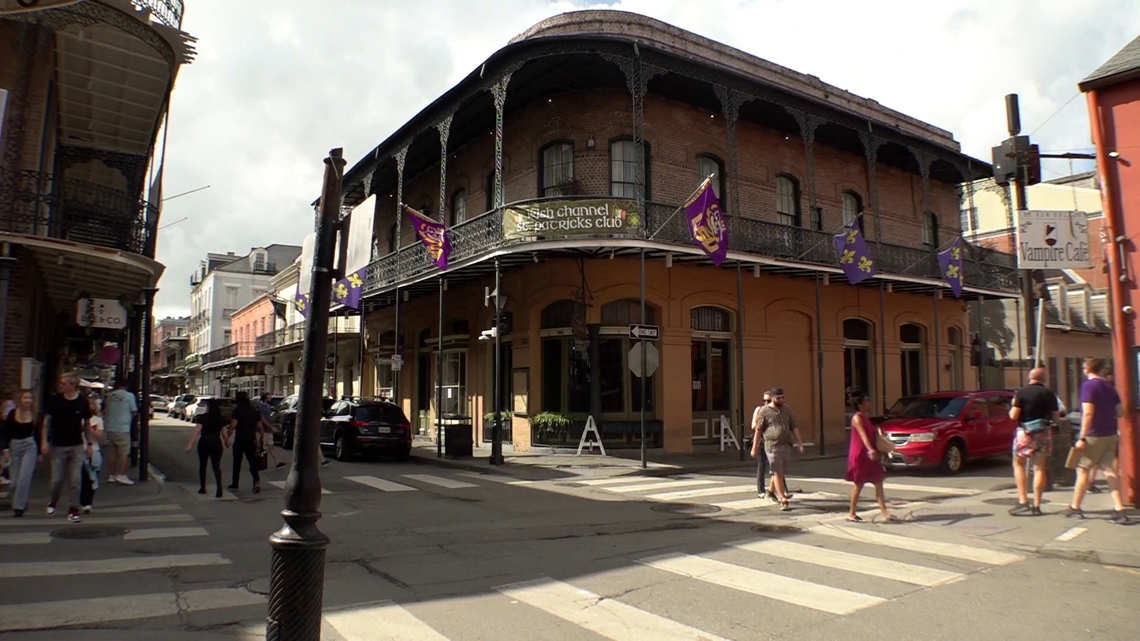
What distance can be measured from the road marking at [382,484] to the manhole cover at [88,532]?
462cm

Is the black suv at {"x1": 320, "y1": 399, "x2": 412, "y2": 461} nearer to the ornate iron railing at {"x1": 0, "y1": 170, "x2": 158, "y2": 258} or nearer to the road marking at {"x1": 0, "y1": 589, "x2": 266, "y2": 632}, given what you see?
the ornate iron railing at {"x1": 0, "y1": 170, "x2": 158, "y2": 258}

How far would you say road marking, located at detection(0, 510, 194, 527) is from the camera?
361 inches

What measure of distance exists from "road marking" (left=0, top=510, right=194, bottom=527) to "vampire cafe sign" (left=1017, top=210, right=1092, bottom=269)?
11667mm

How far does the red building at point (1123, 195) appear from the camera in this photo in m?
9.78

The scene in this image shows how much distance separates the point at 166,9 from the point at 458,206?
11.5 metres

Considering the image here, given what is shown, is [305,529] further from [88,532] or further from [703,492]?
[703,492]

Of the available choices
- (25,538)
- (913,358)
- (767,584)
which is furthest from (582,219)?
(913,358)

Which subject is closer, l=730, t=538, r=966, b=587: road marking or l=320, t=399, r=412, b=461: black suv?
l=730, t=538, r=966, b=587: road marking

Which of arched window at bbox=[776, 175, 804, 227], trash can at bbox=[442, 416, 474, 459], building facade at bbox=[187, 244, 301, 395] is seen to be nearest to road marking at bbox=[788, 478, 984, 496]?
trash can at bbox=[442, 416, 474, 459]

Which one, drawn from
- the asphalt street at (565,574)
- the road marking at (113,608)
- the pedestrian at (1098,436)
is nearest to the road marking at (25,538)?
the asphalt street at (565,574)

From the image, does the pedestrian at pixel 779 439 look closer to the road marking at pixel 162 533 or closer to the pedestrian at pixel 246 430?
the road marking at pixel 162 533

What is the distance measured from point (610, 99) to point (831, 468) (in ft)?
35.4

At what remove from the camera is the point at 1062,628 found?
520 cm

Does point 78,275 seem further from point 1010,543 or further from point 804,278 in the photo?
point 804,278
